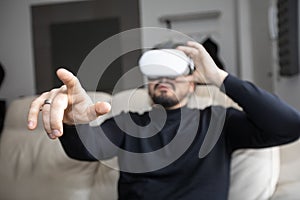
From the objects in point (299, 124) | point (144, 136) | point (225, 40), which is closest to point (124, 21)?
point (225, 40)

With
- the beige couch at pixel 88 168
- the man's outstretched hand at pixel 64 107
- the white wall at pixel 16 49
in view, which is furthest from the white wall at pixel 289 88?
the white wall at pixel 16 49

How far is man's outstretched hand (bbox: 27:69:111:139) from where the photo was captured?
0.74 metres

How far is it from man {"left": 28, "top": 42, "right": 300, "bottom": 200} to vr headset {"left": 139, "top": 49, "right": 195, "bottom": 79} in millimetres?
36

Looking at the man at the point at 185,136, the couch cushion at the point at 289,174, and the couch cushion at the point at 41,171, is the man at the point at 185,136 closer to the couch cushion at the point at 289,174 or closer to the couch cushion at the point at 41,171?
the couch cushion at the point at 289,174

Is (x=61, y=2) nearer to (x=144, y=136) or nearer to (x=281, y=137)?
(x=144, y=136)

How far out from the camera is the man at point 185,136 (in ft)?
3.80

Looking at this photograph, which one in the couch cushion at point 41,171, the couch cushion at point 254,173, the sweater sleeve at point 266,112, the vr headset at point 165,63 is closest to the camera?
the vr headset at point 165,63

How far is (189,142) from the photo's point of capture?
1.21 metres

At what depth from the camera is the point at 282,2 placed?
1952mm

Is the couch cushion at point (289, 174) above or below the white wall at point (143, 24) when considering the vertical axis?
below

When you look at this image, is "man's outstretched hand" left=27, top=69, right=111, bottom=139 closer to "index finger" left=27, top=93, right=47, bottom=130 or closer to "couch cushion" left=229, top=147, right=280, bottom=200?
"index finger" left=27, top=93, right=47, bottom=130

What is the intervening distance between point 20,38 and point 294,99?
2.32 metres

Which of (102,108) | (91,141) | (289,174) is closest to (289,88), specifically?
(289,174)

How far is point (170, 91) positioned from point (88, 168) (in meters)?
0.55
